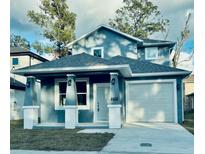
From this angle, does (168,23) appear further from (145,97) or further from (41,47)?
(145,97)

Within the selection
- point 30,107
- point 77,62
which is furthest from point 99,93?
point 30,107

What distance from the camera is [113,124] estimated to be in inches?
447

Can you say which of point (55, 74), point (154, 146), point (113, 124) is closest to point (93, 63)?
point (55, 74)

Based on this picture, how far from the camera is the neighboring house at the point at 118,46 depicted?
18078 millimetres

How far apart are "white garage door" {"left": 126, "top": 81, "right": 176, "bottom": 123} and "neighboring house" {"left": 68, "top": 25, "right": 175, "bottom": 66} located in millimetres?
3969

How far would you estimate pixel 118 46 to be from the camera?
1822 centimetres

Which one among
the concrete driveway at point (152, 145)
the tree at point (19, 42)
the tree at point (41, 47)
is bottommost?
the concrete driveway at point (152, 145)

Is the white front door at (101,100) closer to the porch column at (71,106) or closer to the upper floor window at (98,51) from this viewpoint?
the porch column at (71,106)

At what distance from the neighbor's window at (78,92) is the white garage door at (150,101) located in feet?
8.98

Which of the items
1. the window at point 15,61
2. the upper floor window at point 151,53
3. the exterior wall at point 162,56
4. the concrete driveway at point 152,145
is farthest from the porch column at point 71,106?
the window at point 15,61

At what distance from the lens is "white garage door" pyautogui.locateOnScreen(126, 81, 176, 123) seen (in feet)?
46.9

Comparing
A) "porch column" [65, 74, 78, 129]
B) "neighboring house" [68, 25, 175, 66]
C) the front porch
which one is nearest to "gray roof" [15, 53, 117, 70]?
"porch column" [65, 74, 78, 129]

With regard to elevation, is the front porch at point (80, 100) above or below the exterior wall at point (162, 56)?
below
